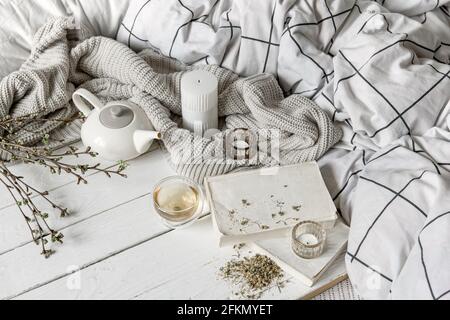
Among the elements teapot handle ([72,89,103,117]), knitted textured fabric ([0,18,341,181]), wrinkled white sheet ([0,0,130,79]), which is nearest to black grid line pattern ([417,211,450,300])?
knitted textured fabric ([0,18,341,181])

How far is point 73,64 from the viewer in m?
1.13

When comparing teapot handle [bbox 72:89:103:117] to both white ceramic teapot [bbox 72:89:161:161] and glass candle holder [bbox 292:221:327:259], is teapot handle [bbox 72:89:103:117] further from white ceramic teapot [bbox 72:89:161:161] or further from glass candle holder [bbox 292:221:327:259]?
glass candle holder [bbox 292:221:327:259]

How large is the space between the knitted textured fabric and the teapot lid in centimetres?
4

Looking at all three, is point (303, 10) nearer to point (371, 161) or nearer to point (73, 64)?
point (371, 161)

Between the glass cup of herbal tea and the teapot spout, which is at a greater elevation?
the teapot spout

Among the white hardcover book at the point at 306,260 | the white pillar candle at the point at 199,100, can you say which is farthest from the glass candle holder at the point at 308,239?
the white pillar candle at the point at 199,100

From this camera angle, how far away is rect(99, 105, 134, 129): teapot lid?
1022 millimetres

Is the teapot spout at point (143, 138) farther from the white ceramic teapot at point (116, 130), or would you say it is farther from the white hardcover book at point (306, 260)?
the white hardcover book at point (306, 260)

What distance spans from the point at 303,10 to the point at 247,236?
1.47 ft

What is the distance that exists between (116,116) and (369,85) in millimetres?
447

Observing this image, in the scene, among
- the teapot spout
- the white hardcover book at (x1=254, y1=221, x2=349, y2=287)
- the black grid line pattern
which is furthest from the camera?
the teapot spout

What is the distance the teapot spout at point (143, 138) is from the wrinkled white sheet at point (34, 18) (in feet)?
1.03

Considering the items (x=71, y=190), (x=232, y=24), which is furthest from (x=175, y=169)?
(x=232, y=24)

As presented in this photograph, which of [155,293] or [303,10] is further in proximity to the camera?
[303,10]
